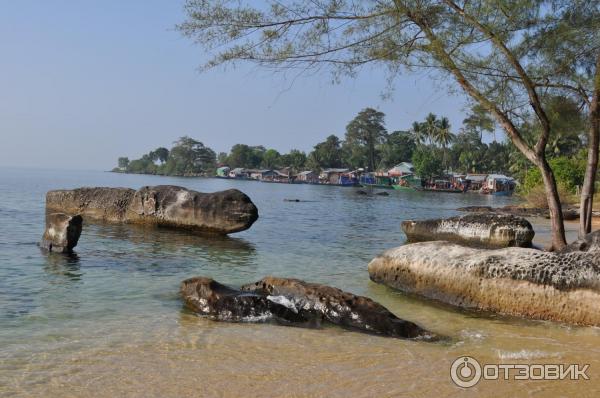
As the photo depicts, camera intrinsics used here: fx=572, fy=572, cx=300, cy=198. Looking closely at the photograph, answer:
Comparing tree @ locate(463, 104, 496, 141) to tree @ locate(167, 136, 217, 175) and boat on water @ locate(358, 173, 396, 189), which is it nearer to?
boat on water @ locate(358, 173, 396, 189)

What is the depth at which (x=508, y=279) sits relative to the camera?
8.88 metres

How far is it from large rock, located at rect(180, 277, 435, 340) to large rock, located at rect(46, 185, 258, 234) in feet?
32.6

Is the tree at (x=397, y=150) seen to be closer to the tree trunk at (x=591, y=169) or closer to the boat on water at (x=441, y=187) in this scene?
the boat on water at (x=441, y=187)

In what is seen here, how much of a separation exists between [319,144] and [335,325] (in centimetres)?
13533

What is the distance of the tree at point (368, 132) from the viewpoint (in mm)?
135125

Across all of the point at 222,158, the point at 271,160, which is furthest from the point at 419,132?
the point at 222,158

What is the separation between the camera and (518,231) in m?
16.6

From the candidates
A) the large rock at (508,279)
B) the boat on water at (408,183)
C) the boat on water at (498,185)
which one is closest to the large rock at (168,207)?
the large rock at (508,279)

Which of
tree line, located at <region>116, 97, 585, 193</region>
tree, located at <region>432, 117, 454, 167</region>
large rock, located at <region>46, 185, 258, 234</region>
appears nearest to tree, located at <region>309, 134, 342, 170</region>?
tree line, located at <region>116, 97, 585, 193</region>

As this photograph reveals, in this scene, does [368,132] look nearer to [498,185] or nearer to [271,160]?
[271,160]

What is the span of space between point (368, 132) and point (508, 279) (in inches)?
5080

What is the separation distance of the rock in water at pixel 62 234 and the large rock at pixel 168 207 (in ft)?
17.8
